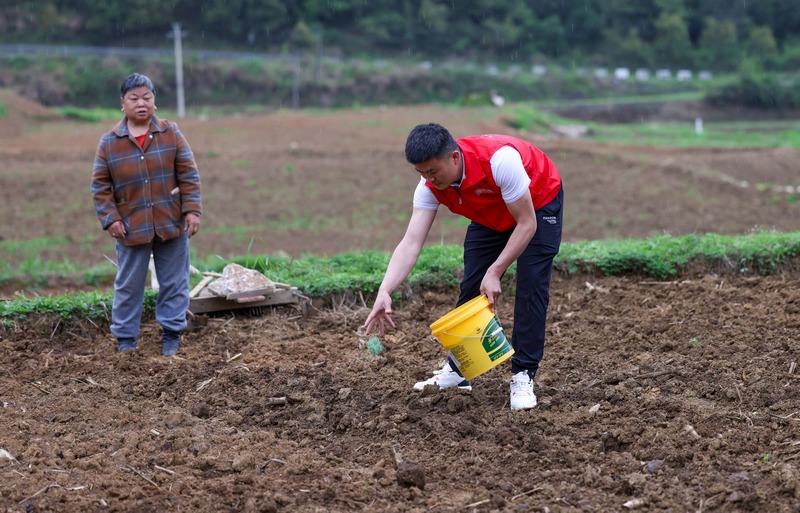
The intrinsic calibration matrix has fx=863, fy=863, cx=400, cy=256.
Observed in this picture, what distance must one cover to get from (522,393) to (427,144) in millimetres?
1582

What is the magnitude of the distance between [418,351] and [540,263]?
1.59 meters

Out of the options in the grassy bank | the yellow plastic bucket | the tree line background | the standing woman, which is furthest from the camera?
the tree line background

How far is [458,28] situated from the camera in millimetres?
70750

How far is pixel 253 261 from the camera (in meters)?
8.34

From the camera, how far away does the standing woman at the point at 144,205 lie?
6.18 meters

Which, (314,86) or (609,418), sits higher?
(609,418)

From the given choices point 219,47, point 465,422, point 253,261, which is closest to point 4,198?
point 253,261

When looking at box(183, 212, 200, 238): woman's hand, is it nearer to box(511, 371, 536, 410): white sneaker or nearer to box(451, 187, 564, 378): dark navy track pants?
box(451, 187, 564, 378): dark navy track pants

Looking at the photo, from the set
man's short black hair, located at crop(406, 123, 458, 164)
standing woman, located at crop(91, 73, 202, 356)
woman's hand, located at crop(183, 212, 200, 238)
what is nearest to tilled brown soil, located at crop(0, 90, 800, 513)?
standing woman, located at crop(91, 73, 202, 356)

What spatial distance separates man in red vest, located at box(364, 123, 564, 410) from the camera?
4.40 m

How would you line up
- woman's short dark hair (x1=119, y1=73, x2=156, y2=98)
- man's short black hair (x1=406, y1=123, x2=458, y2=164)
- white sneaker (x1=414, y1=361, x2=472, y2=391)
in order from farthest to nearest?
woman's short dark hair (x1=119, y1=73, x2=156, y2=98) → white sneaker (x1=414, y1=361, x2=472, y2=391) → man's short black hair (x1=406, y1=123, x2=458, y2=164)

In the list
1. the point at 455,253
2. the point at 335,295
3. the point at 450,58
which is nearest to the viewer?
the point at 335,295

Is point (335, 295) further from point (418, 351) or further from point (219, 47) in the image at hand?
point (219, 47)

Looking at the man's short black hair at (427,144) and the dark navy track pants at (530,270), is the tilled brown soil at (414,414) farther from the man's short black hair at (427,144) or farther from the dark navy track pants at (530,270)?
the man's short black hair at (427,144)
